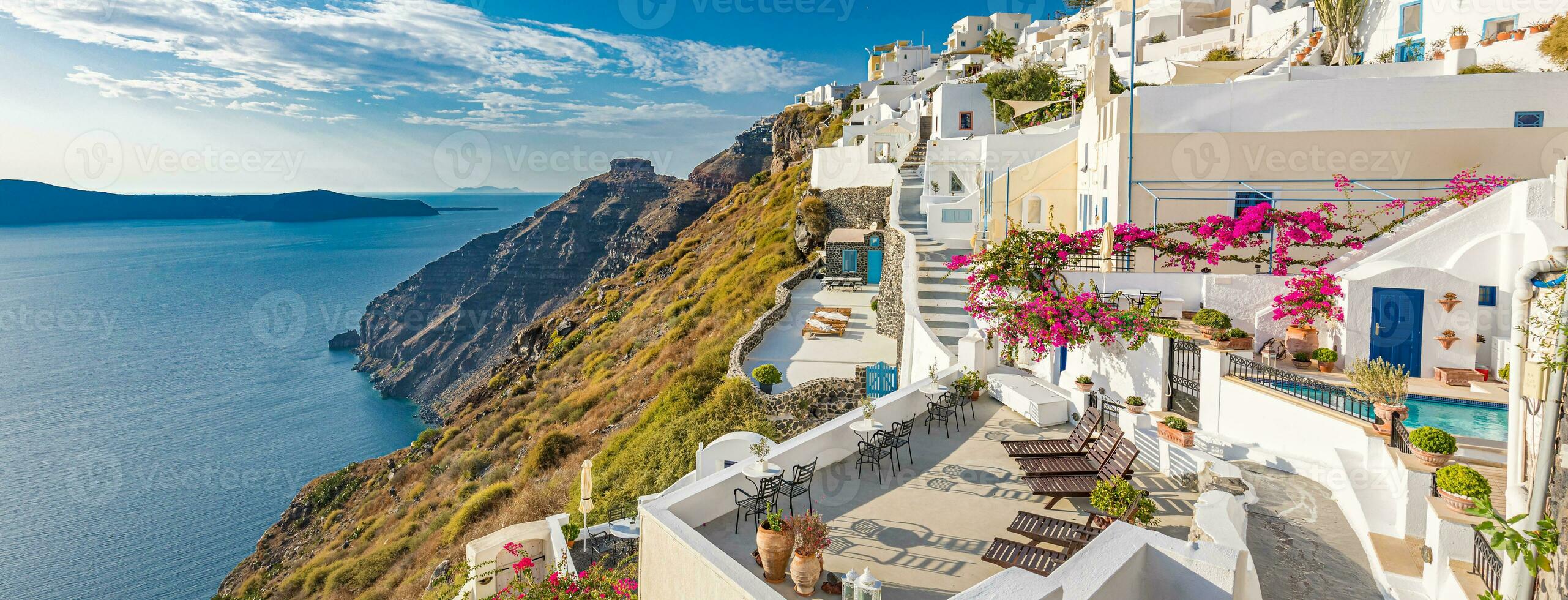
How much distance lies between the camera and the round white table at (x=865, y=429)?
7590mm

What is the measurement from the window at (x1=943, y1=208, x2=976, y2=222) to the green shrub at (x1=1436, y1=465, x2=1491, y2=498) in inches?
687

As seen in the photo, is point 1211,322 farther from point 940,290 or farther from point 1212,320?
point 940,290

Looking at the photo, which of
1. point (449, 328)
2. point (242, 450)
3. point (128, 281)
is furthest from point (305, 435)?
point (128, 281)

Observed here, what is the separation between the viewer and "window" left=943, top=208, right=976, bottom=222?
871 inches

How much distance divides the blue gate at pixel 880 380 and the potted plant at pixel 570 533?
A: 6.61m

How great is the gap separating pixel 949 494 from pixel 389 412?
74.3 m

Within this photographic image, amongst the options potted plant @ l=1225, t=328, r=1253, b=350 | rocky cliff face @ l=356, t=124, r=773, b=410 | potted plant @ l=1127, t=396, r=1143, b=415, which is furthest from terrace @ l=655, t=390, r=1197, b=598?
rocky cliff face @ l=356, t=124, r=773, b=410

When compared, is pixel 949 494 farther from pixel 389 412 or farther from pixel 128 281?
pixel 128 281

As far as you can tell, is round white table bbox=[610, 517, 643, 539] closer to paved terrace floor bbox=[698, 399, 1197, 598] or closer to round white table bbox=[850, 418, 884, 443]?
paved terrace floor bbox=[698, 399, 1197, 598]

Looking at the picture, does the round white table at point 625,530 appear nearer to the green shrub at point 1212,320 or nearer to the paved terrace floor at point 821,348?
the paved terrace floor at point 821,348

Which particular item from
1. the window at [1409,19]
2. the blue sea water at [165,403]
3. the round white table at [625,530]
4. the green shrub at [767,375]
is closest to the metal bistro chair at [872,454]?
the round white table at [625,530]

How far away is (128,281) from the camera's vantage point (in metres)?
116

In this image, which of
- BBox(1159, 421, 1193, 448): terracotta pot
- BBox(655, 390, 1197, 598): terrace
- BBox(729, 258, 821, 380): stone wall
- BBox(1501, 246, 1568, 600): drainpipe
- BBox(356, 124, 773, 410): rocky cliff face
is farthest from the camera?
BBox(356, 124, 773, 410): rocky cliff face

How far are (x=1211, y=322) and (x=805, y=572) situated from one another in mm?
7493
